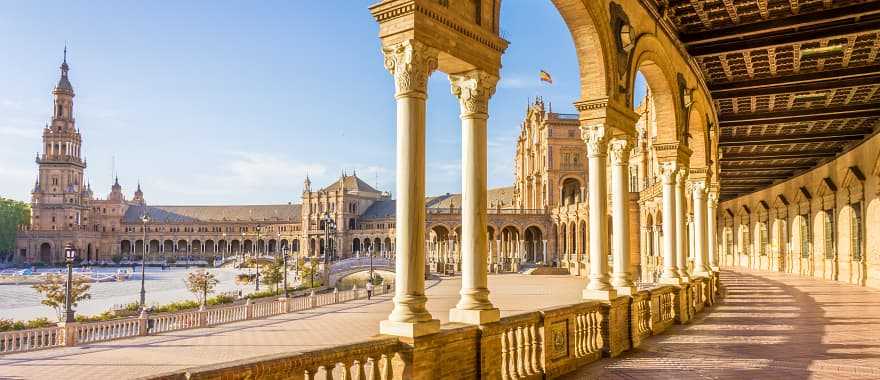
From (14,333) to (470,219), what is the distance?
66.5 ft

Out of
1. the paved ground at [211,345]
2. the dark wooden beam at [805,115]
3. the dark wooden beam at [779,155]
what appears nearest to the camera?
the paved ground at [211,345]

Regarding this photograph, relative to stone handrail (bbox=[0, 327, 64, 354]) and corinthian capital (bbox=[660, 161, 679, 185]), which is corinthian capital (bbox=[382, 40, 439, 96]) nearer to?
corinthian capital (bbox=[660, 161, 679, 185])

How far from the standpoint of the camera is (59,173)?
438 ft

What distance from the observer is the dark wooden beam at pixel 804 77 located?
52.4 feet

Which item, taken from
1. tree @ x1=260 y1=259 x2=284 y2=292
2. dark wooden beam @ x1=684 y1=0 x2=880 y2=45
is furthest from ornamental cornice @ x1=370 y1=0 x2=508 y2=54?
tree @ x1=260 y1=259 x2=284 y2=292

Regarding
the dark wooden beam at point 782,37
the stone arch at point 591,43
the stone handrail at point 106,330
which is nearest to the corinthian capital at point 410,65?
the stone arch at point 591,43

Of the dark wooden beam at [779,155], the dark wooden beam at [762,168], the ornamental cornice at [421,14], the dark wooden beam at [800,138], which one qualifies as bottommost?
the ornamental cornice at [421,14]

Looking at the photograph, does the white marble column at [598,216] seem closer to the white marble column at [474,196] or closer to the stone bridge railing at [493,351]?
the stone bridge railing at [493,351]

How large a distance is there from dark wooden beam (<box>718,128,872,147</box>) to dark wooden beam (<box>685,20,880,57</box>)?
39.3ft

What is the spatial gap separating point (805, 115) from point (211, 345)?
2068 cm

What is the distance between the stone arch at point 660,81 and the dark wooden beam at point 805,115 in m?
6.90

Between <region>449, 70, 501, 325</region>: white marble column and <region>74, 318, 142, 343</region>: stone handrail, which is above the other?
<region>449, 70, 501, 325</region>: white marble column

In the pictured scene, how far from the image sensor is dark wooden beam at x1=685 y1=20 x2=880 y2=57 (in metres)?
12.7

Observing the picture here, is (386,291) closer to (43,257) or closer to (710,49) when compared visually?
(710,49)
